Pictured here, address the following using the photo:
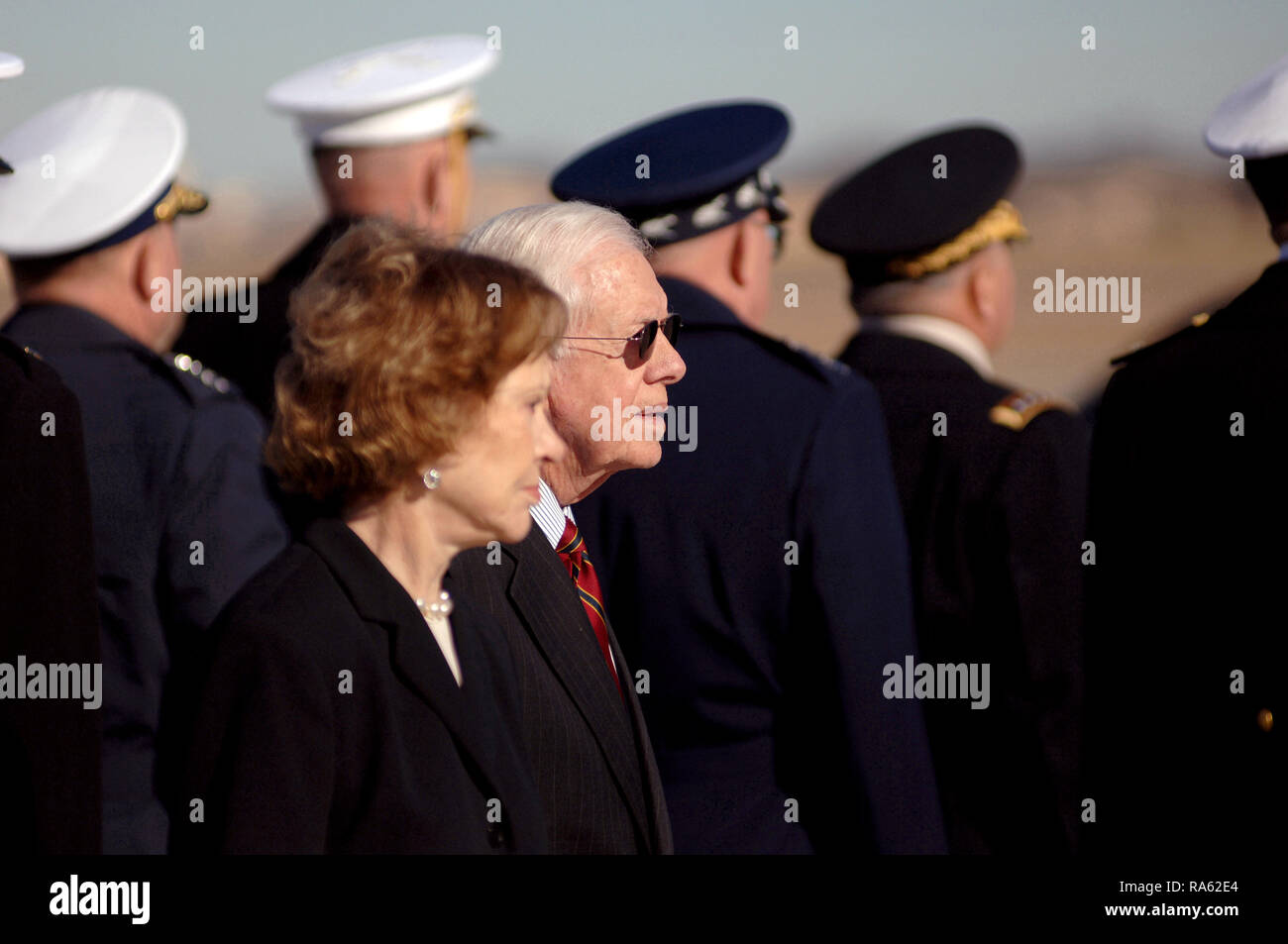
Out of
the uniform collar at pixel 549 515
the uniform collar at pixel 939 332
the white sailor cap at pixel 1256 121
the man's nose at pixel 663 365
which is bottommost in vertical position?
the uniform collar at pixel 939 332

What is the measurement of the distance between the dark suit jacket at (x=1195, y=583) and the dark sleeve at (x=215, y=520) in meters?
1.85

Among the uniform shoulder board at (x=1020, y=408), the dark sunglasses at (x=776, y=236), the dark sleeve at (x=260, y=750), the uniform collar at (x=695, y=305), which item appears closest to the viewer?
the dark sleeve at (x=260, y=750)

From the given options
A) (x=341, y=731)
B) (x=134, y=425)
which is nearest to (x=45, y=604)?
(x=341, y=731)

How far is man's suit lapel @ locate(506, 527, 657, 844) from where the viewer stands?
2750 mm

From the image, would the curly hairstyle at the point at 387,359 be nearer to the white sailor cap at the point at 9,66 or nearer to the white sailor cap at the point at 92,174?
the white sailor cap at the point at 9,66

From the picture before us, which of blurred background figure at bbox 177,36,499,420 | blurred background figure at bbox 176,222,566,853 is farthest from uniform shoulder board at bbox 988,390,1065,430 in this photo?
blurred background figure at bbox 176,222,566,853

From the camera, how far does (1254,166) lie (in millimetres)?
3533

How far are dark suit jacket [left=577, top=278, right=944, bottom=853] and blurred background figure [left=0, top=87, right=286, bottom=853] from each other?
1.10 metres

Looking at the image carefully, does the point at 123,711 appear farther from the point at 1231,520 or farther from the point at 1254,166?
the point at 1254,166

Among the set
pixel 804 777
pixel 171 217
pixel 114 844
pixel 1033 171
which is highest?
pixel 171 217

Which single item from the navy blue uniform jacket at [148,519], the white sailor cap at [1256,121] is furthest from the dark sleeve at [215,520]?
the white sailor cap at [1256,121]

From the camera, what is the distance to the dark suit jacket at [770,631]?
3402mm

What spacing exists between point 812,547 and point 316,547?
1265mm
